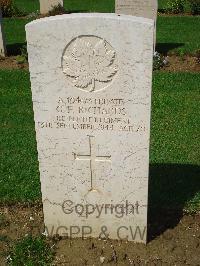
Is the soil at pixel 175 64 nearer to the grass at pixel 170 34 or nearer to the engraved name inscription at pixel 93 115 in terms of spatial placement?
the grass at pixel 170 34

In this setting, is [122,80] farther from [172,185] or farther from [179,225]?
[172,185]

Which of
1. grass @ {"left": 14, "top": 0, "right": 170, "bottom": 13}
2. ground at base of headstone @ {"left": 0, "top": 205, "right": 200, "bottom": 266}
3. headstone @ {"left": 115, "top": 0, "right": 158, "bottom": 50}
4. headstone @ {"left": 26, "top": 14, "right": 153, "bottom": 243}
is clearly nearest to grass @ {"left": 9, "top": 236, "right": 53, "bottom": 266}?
ground at base of headstone @ {"left": 0, "top": 205, "right": 200, "bottom": 266}

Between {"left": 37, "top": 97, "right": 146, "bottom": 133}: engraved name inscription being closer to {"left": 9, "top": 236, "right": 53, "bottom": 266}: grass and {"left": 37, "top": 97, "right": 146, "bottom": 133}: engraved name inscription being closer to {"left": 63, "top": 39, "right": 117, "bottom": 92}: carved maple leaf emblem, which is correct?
{"left": 63, "top": 39, "right": 117, "bottom": 92}: carved maple leaf emblem

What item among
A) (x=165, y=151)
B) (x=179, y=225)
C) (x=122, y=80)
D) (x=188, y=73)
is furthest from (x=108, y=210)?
(x=188, y=73)

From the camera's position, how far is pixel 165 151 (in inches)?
247

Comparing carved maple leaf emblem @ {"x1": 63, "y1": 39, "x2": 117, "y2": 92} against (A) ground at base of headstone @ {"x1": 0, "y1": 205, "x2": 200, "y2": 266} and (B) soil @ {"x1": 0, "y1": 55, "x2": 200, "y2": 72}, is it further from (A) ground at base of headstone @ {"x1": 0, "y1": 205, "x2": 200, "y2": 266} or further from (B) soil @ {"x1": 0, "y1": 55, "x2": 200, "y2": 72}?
(B) soil @ {"x1": 0, "y1": 55, "x2": 200, "y2": 72}

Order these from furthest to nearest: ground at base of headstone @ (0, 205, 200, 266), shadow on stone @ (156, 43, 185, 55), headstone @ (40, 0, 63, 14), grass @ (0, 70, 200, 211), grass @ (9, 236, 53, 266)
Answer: headstone @ (40, 0, 63, 14), shadow on stone @ (156, 43, 185, 55), grass @ (0, 70, 200, 211), ground at base of headstone @ (0, 205, 200, 266), grass @ (9, 236, 53, 266)

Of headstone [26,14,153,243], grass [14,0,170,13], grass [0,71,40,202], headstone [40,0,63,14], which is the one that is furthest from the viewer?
grass [14,0,170,13]

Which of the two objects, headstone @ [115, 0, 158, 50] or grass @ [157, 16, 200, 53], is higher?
headstone @ [115, 0, 158, 50]

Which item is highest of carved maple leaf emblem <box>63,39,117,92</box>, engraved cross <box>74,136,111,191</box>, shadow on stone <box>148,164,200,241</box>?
carved maple leaf emblem <box>63,39,117,92</box>

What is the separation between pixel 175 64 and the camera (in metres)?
10.7

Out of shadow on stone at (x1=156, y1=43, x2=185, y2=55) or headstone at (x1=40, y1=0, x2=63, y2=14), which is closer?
shadow on stone at (x1=156, y1=43, x2=185, y2=55)

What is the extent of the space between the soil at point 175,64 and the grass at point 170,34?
47 centimetres

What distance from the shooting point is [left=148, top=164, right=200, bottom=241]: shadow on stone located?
4645 millimetres
